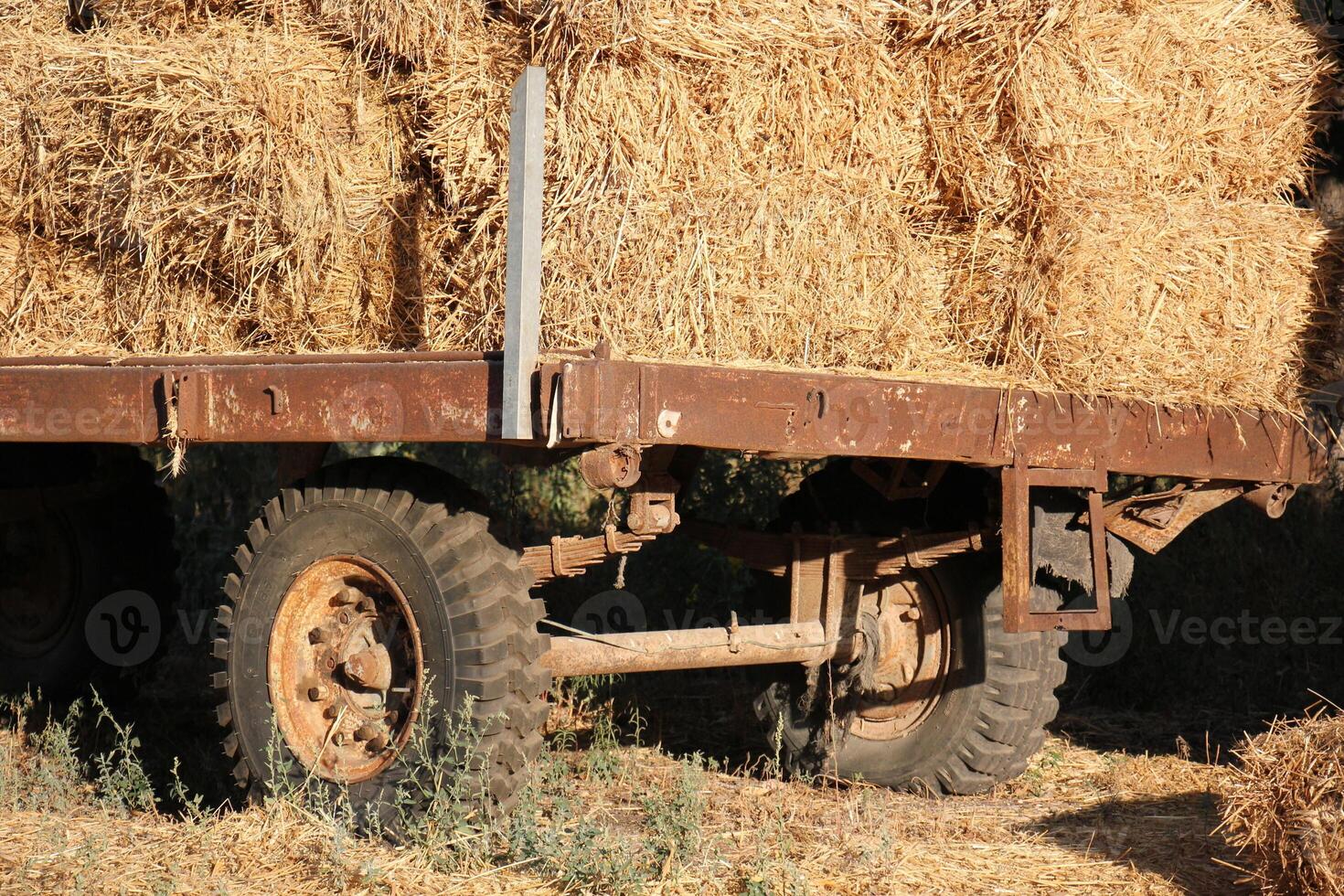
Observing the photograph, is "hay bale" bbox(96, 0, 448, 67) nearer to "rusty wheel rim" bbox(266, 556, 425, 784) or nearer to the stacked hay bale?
the stacked hay bale

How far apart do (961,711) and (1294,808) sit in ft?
5.85

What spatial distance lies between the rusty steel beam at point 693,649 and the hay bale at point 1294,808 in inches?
61.7

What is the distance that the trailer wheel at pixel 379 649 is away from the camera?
4.39 m

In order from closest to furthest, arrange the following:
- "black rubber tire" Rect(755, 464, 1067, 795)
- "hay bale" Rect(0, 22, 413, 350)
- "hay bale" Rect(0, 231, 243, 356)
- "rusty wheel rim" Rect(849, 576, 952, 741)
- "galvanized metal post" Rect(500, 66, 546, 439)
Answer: "galvanized metal post" Rect(500, 66, 546, 439) < "hay bale" Rect(0, 22, 413, 350) < "hay bale" Rect(0, 231, 243, 356) < "black rubber tire" Rect(755, 464, 1067, 795) < "rusty wheel rim" Rect(849, 576, 952, 741)

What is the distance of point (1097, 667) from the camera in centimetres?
762

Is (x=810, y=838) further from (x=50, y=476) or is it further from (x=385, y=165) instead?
(x=50, y=476)

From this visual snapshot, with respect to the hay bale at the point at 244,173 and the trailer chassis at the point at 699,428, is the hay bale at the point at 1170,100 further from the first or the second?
the hay bale at the point at 244,173

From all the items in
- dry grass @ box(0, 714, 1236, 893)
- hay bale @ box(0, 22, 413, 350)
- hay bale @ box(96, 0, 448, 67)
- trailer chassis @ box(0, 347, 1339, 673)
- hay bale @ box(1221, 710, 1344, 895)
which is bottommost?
dry grass @ box(0, 714, 1236, 893)

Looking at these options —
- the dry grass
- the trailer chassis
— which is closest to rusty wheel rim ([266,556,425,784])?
the dry grass

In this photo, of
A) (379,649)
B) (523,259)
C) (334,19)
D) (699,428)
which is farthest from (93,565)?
(699,428)

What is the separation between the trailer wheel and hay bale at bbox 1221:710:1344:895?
1.94 metres

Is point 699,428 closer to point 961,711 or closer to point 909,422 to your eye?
point 909,422

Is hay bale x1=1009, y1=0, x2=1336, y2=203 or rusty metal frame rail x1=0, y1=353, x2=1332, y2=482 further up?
hay bale x1=1009, y1=0, x2=1336, y2=203

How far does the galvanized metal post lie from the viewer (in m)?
3.94
